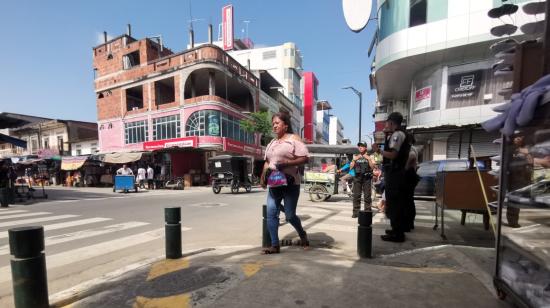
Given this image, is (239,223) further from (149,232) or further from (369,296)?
(369,296)

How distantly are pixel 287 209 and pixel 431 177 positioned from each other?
6783mm

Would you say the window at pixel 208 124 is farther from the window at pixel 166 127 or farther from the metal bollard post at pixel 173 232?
the metal bollard post at pixel 173 232

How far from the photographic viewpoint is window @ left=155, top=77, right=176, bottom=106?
30.0m

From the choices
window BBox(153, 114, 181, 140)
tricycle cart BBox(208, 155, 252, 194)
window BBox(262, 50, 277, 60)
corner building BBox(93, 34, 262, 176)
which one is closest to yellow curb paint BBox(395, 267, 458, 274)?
tricycle cart BBox(208, 155, 252, 194)

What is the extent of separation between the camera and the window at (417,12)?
52.7 ft

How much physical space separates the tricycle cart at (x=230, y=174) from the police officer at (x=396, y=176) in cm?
1210

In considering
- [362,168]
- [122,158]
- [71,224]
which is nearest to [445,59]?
[362,168]

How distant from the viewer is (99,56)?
112 feet

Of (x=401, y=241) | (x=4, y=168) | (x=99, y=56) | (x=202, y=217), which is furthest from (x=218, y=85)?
(x=401, y=241)

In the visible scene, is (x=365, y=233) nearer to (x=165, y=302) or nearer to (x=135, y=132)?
(x=165, y=302)

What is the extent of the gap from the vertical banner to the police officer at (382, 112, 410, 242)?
43.9 metres

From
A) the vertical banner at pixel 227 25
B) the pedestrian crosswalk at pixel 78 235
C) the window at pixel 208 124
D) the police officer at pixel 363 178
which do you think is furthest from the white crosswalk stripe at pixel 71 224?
the vertical banner at pixel 227 25

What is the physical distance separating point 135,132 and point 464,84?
30.5m

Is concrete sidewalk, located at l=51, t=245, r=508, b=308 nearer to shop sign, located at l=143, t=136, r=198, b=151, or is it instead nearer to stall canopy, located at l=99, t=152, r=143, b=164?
stall canopy, located at l=99, t=152, r=143, b=164
